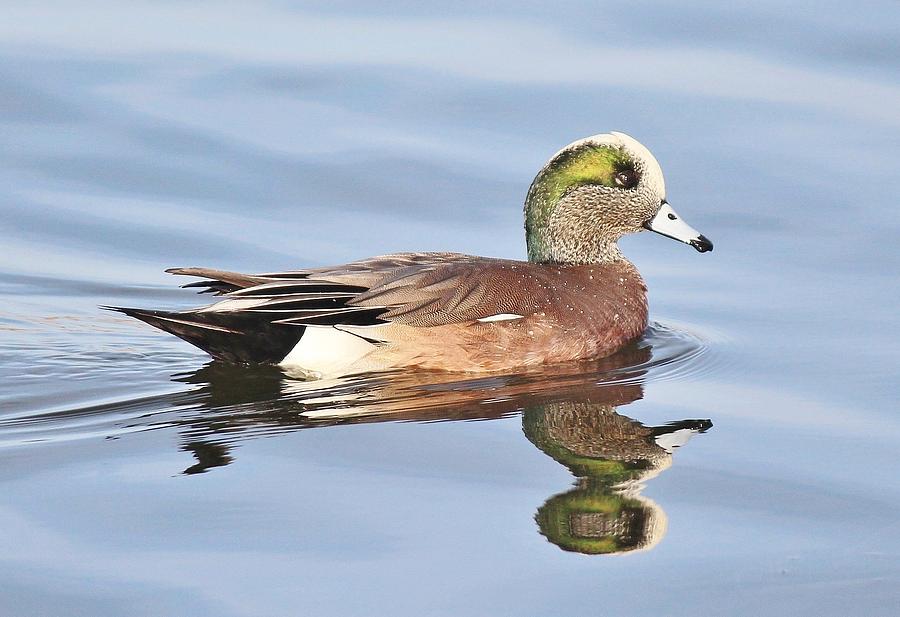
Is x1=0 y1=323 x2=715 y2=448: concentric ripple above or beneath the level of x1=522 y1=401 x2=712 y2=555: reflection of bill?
above

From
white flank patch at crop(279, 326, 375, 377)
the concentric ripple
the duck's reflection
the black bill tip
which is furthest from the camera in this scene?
the black bill tip

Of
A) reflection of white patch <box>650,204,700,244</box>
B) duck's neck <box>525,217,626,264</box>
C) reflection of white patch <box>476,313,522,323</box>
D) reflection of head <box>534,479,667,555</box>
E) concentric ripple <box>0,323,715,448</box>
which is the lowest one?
reflection of head <box>534,479,667,555</box>

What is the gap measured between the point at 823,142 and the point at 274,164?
10.2 ft

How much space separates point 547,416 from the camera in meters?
5.67

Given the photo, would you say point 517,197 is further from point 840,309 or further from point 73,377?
point 73,377

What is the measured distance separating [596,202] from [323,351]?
1.59 metres

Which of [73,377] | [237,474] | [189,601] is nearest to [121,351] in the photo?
[73,377]

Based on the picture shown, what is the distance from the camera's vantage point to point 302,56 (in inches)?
390

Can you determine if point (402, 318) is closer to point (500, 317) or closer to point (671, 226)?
point (500, 317)

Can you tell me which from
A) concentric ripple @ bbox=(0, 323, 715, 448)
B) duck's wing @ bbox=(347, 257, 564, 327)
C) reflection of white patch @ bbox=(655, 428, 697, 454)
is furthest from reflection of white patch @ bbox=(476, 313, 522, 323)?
reflection of white patch @ bbox=(655, 428, 697, 454)

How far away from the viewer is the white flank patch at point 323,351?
6.32 meters

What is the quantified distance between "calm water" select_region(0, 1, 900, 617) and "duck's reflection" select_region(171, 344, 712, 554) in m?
0.02

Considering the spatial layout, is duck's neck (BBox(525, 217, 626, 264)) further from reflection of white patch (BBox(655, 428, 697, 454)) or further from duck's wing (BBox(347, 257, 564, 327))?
reflection of white patch (BBox(655, 428, 697, 454))

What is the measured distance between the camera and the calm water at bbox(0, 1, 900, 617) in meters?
4.28
